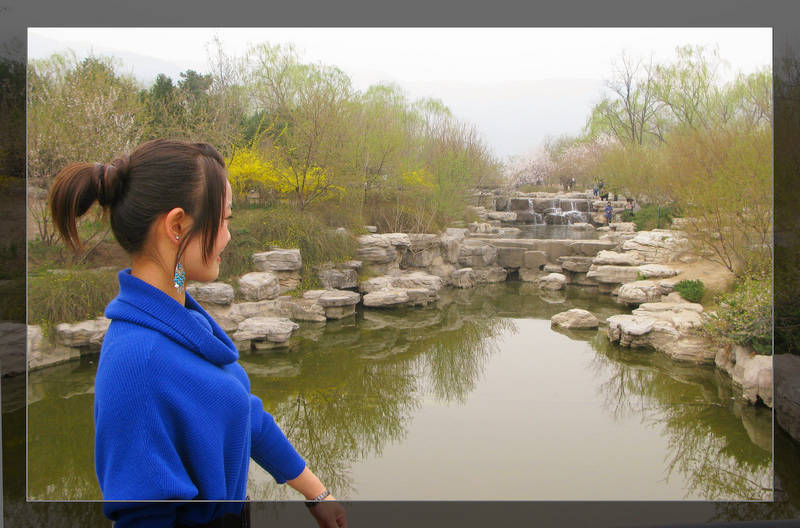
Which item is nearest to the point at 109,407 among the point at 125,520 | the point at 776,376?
the point at 125,520

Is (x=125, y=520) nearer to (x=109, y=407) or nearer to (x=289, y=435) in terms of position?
(x=109, y=407)

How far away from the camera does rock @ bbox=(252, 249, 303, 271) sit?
3453 millimetres

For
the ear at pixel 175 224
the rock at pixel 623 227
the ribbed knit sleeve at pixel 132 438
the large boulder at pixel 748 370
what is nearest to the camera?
the ribbed knit sleeve at pixel 132 438

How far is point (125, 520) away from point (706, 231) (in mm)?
3278

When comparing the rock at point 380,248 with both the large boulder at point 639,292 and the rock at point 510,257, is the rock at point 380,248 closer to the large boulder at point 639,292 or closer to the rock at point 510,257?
the rock at point 510,257

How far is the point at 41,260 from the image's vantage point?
330 cm

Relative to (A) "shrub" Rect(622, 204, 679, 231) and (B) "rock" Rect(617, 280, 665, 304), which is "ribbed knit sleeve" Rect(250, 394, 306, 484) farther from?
(A) "shrub" Rect(622, 204, 679, 231)

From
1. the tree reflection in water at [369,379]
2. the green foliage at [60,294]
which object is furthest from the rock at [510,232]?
the green foliage at [60,294]

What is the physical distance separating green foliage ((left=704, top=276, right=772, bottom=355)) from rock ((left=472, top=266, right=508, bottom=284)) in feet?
3.62

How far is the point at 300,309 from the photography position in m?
3.50

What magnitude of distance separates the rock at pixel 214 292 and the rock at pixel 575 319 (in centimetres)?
181

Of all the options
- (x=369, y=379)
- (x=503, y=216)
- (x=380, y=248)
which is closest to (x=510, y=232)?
(x=503, y=216)

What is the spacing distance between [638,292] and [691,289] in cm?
27

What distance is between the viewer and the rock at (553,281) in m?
3.49
